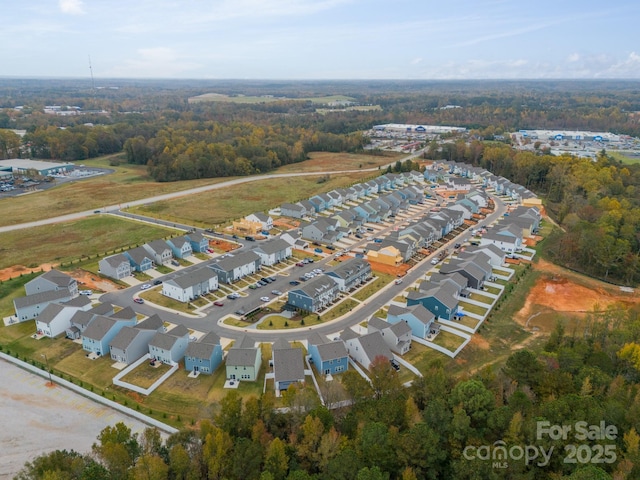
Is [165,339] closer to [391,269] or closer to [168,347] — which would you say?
[168,347]

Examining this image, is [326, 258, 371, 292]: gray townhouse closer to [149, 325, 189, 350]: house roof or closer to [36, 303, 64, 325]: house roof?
[149, 325, 189, 350]: house roof

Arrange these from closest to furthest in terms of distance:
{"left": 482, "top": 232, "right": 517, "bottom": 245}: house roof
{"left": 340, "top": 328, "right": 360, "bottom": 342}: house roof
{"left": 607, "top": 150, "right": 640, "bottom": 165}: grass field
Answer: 1. {"left": 340, "top": 328, "right": 360, "bottom": 342}: house roof
2. {"left": 482, "top": 232, "right": 517, "bottom": 245}: house roof
3. {"left": 607, "top": 150, "right": 640, "bottom": 165}: grass field

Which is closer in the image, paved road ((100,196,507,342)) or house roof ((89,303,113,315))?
paved road ((100,196,507,342))

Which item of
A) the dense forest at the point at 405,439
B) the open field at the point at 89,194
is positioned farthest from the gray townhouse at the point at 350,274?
the open field at the point at 89,194

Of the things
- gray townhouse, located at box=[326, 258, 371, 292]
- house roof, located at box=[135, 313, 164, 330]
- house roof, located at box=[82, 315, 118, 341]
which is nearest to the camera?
house roof, located at box=[82, 315, 118, 341]

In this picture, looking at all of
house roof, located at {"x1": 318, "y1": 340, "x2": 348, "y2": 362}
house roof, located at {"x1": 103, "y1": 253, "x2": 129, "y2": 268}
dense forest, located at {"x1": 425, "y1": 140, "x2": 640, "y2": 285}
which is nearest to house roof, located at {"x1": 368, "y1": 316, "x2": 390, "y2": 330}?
house roof, located at {"x1": 318, "y1": 340, "x2": 348, "y2": 362}

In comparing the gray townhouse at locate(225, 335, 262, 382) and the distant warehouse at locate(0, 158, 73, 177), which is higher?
the distant warehouse at locate(0, 158, 73, 177)

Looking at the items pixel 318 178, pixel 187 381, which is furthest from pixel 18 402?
pixel 318 178

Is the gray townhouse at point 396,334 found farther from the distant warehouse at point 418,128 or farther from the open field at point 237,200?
the distant warehouse at point 418,128
